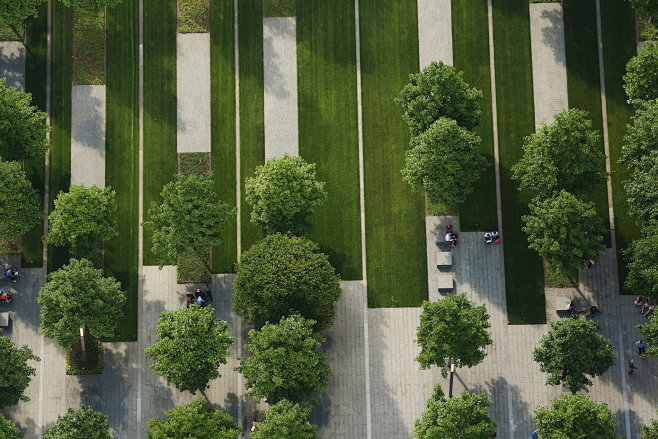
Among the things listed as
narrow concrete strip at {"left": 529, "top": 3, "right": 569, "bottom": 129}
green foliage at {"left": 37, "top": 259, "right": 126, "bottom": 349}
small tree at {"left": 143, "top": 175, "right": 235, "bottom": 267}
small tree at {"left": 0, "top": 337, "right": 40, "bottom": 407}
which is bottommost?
small tree at {"left": 0, "top": 337, "right": 40, "bottom": 407}

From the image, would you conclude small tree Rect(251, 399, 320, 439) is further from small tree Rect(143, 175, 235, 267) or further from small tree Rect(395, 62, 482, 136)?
small tree Rect(395, 62, 482, 136)

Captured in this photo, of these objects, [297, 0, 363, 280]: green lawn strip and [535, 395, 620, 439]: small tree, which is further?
[297, 0, 363, 280]: green lawn strip

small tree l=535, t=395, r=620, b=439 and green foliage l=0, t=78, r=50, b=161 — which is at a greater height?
green foliage l=0, t=78, r=50, b=161

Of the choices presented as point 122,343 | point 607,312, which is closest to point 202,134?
point 122,343

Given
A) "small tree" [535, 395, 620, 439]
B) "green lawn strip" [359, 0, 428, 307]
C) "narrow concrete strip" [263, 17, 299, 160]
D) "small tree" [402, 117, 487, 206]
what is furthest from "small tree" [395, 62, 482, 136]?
"small tree" [535, 395, 620, 439]

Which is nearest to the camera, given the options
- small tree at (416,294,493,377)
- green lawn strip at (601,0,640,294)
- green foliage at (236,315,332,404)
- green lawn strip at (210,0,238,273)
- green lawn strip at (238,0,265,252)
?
green foliage at (236,315,332,404)

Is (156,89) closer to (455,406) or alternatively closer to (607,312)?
(455,406)

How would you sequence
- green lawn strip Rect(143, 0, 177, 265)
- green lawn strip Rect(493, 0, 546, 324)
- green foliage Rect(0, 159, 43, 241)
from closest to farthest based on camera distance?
green foliage Rect(0, 159, 43, 241)
green lawn strip Rect(493, 0, 546, 324)
green lawn strip Rect(143, 0, 177, 265)

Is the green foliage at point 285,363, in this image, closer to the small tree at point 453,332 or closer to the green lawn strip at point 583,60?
the small tree at point 453,332
